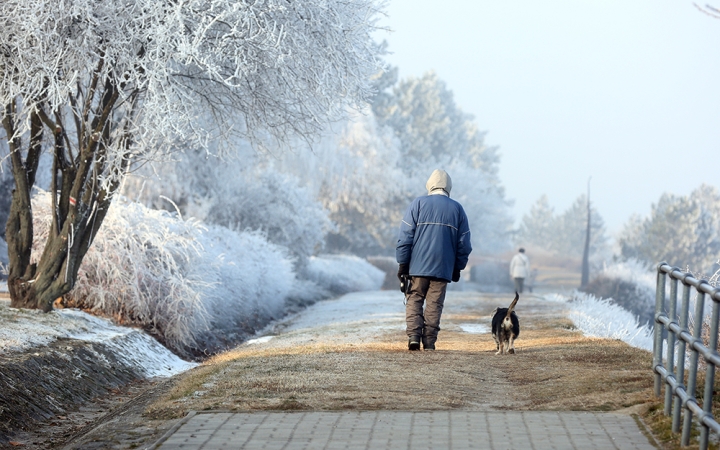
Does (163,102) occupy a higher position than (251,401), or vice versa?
(163,102)

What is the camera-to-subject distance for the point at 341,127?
175 feet

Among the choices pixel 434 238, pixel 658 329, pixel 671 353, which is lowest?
pixel 671 353

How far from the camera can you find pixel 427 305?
11492 mm

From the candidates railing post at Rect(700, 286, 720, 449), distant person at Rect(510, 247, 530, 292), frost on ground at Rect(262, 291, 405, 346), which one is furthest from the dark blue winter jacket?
distant person at Rect(510, 247, 530, 292)

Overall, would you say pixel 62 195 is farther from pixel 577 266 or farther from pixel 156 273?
pixel 577 266

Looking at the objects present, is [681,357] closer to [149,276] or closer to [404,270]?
[404,270]

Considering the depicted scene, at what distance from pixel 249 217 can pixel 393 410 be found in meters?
26.8

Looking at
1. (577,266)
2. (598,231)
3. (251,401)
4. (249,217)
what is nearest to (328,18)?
(251,401)

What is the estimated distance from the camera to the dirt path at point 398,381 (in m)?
7.52

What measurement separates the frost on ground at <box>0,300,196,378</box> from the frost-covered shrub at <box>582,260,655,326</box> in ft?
92.9

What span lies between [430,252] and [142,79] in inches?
198

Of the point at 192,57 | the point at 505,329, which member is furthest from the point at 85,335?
the point at 505,329

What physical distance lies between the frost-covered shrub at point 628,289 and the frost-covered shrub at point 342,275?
1033 centimetres

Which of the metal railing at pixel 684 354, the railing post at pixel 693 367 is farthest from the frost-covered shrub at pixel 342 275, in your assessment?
the railing post at pixel 693 367
